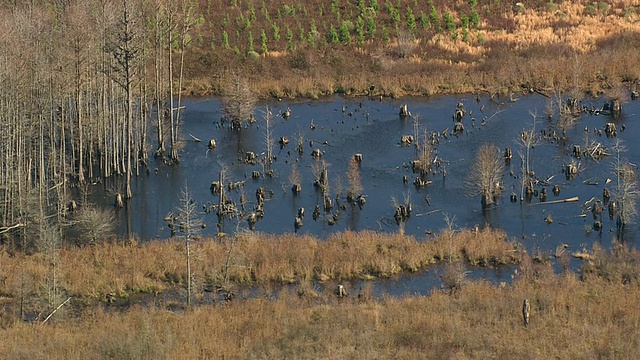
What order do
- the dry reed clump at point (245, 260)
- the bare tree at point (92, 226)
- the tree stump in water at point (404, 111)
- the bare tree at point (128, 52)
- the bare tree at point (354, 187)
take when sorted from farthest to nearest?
the tree stump in water at point (404, 111) → the bare tree at point (128, 52) → the bare tree at point (354, 187) → the bare tree at point (92, 226) → the dry reed clump at point (245, 260)

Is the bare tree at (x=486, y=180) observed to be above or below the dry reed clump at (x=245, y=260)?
above

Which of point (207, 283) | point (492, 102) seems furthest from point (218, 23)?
point (207, 283)

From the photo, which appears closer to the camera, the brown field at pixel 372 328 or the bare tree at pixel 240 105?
the brown field at pixel 372 328

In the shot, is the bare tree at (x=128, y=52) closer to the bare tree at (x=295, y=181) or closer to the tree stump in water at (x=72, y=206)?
the tree stump in water at (x=72, y=206)

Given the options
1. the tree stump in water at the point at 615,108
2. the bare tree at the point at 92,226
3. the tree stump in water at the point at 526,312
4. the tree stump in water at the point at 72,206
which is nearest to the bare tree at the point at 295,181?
the bare tree at the point at 92,226

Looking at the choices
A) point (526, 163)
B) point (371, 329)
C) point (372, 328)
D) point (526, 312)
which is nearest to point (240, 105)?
point (526, 163)

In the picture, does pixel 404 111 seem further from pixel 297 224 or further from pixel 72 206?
pixel 72 206
